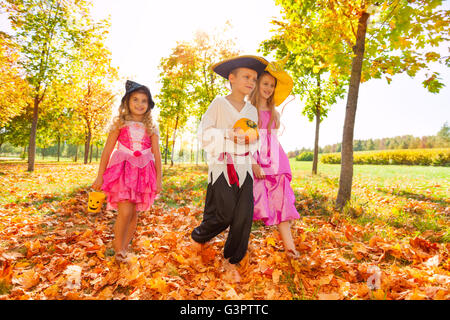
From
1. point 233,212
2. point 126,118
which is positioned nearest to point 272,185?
point 233,212

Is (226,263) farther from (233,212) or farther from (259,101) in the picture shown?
(259,101)

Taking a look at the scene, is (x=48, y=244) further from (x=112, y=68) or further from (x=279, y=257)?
(x=112, y=68)

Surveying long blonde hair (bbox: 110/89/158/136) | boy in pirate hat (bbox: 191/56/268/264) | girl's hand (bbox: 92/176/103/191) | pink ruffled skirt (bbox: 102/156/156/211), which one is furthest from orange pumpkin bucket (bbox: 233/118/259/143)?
girl's hand (bbox: 92/176/103/191)

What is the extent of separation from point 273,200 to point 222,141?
3.30 feet

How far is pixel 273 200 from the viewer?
9.93 ft

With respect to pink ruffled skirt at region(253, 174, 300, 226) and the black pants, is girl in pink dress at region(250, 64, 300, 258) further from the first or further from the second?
the black pants

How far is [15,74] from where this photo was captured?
434 inches

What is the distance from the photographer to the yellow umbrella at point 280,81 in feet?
9.48

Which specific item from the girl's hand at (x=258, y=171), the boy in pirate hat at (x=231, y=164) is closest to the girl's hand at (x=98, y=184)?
the boy in pirate hat at (x=231, y=164)

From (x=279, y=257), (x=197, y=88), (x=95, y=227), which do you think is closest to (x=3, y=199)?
(x=95, y=227)

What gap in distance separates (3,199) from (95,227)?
12.3 ft

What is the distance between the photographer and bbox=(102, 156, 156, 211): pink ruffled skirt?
9.77 feet

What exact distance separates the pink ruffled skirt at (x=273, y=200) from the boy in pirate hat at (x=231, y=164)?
253 mm

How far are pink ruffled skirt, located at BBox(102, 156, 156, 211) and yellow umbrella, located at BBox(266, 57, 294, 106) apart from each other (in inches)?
74.3
